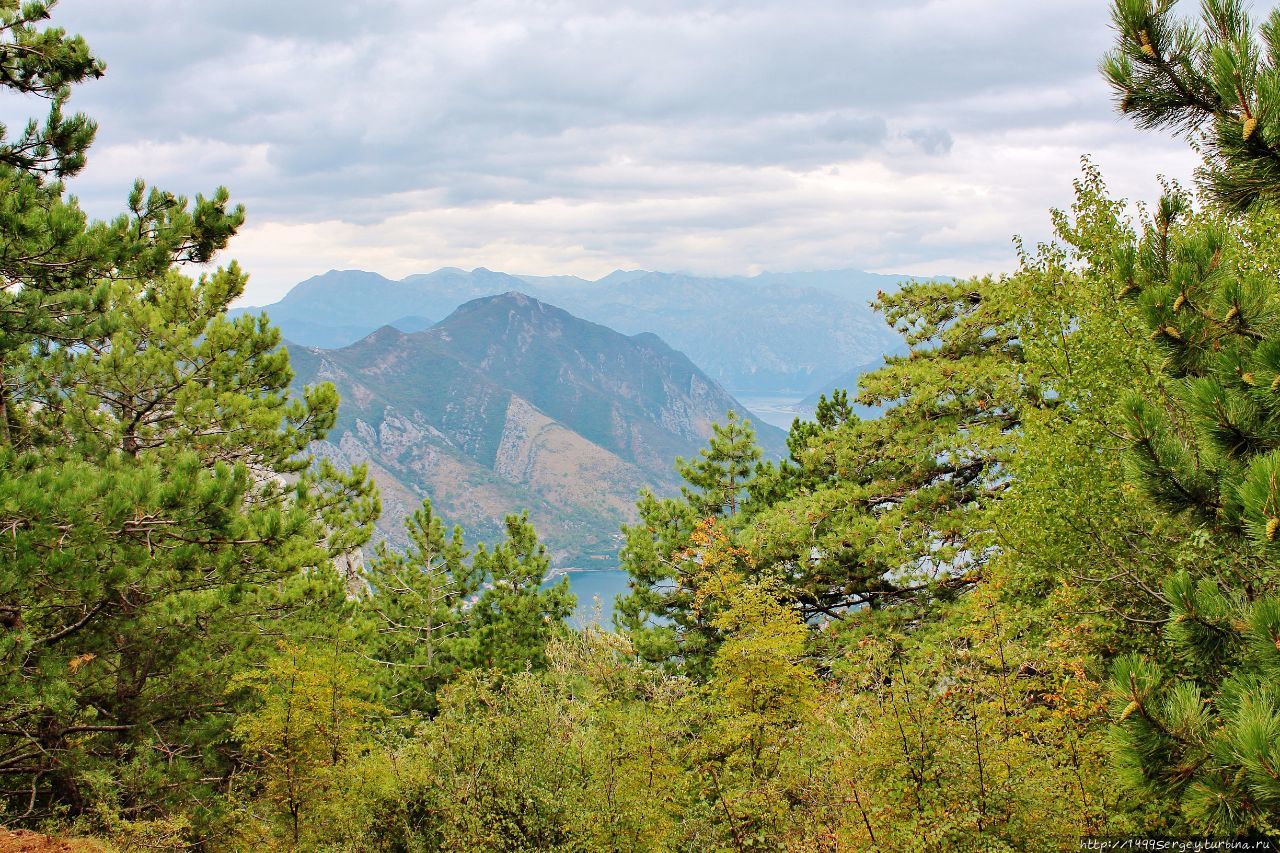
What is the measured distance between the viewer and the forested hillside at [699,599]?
5098mm

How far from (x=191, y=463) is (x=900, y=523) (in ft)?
44.6

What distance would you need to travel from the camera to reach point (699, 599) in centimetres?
1202

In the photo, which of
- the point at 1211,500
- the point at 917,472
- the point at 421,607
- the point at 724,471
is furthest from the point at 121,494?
the point at 724,471

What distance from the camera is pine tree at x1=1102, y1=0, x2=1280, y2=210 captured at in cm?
495

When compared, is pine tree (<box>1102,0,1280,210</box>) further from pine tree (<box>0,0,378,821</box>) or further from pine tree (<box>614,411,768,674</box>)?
pine tree (<box>614,411,768,674</box>)

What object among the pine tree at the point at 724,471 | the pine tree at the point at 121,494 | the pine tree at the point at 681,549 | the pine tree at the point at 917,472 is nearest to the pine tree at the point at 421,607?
the pine tree at the point at 681,549

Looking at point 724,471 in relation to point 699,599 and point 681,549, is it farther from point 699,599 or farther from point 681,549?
point 699,599

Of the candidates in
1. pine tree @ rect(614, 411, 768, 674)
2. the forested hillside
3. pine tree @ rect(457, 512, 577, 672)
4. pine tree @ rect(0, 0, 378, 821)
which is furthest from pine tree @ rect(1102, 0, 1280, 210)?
pine tree @ rect(457, 512, 577, 672)

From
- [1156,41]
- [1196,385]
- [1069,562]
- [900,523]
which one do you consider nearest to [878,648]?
[1069,562]

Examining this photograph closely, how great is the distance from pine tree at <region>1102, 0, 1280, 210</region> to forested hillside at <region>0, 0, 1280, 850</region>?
23mm

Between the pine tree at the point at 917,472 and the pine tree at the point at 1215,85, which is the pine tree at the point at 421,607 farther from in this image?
the pine tree at the point at 1215,85

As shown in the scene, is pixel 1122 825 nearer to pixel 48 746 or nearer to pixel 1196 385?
pixel 1196 385

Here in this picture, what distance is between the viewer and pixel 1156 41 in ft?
18.4

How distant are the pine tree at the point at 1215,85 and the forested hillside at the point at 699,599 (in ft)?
0.08
